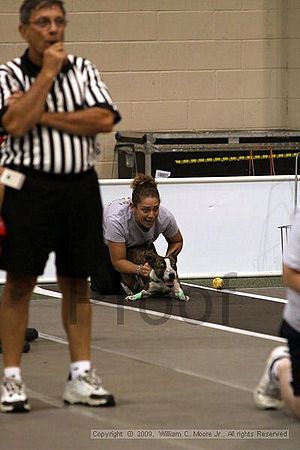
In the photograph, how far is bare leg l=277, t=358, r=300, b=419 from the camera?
4.48 meters

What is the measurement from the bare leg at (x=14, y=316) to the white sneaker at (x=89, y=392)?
265mm

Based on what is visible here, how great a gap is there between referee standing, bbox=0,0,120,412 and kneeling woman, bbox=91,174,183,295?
2.71 metres

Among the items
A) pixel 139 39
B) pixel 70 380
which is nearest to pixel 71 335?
pixel 70 380

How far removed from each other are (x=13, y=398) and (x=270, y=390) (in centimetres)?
101

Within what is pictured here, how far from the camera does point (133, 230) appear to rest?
25.4ft

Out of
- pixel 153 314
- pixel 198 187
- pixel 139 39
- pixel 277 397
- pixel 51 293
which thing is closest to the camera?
pixel 277 397

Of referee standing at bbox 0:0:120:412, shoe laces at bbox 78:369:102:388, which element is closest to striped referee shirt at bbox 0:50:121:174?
Result: referee standing at bbox 0:0:120:412

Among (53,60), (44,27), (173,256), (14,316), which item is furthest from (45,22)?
(173,256)

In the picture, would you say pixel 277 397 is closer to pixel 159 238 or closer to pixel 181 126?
pixel 159 238

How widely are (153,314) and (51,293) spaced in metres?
1.10

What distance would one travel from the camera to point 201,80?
37.2ft

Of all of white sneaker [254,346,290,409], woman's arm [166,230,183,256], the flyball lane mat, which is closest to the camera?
white sneaker [254,346,290,409]

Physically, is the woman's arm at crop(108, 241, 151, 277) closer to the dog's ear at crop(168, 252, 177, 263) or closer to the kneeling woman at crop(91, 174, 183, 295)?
the kneeling woman at crop(91, 174, 183, 295)

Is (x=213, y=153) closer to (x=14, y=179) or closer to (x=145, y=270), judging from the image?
(x=145, y=270)
